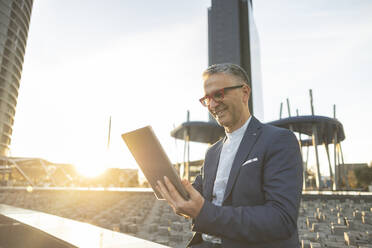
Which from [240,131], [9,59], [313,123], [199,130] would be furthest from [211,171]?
[9,59]

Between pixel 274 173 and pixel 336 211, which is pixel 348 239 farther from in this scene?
pixel 274 173

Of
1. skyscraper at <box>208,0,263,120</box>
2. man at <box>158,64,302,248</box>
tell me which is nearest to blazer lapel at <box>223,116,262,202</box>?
man at <box>158,64,302,248</box>

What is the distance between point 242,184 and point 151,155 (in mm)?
642

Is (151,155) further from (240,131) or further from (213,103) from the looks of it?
(240,131)

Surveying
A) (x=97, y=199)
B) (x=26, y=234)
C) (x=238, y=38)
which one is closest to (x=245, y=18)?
(x=238, y=38)

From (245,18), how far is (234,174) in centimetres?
11496

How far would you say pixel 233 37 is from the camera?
9638cm

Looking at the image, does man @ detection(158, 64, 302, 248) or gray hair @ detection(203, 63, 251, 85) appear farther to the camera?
gray hair @ detection(203, 63, 251, 85)

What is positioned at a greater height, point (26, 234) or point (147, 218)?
point (26, 234)

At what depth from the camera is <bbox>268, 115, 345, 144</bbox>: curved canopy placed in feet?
73.1

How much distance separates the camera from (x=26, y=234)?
4453 mm

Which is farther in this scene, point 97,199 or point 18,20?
point 18,20

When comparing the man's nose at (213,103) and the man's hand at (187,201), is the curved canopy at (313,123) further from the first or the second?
the man's hand at (187,201)

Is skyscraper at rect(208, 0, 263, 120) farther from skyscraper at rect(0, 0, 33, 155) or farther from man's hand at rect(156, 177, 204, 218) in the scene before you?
man's hand at rect(156, 177, 204, 218)
